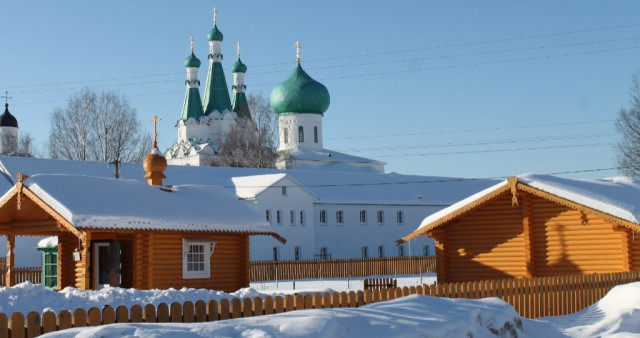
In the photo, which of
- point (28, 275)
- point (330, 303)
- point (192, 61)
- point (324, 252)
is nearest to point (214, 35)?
point (192, 61)

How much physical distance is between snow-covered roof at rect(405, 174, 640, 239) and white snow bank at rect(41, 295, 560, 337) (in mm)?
11436

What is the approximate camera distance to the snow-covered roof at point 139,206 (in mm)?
23625

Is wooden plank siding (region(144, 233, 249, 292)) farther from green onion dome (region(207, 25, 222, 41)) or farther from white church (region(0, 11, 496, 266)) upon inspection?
green onion dome (region(207, 25, 222, 41))

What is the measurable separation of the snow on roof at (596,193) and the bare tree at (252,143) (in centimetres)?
5397

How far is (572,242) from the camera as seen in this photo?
23.9m

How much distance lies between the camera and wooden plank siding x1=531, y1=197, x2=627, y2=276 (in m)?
23.3

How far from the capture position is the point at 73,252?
2523cm

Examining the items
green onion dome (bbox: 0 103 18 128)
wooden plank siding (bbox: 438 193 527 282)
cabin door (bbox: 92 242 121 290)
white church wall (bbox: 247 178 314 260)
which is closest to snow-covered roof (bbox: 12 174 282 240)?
cabin door (bbox: 92 242 121 290)

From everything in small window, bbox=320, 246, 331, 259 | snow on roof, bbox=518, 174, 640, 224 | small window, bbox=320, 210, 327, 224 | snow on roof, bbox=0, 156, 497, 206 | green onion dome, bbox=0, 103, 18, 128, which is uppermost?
green onion dome, bbox=0, 103, 18, 128

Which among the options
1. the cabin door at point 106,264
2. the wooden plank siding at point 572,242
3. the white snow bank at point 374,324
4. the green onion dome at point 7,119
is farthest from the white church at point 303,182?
the white snow bank at point 374,324

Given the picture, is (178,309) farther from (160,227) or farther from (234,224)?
(234,224)

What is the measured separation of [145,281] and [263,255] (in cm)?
2939

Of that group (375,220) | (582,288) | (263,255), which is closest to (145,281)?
(582,288)

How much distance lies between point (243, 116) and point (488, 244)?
199ft
